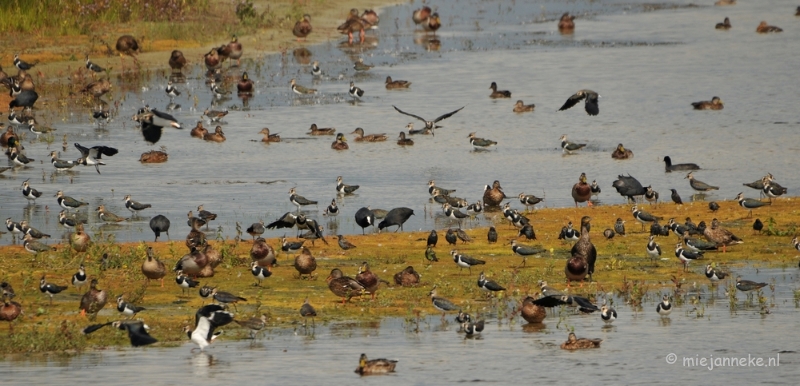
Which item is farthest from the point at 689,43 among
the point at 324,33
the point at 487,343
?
the point at 487,343

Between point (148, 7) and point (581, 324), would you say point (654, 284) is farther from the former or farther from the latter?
point (148, 7)

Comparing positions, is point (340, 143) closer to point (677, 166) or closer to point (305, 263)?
point (677, 166)

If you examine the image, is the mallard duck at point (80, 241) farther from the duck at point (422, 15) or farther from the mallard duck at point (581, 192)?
the duck at point (422, 15)

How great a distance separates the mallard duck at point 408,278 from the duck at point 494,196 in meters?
8.33

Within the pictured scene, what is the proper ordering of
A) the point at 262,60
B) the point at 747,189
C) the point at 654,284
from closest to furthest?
the point at 654,284 < the point at 747,189 < the point at 262,60

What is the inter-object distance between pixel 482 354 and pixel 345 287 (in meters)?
3.12

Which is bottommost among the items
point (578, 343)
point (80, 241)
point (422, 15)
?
point (578, 343)

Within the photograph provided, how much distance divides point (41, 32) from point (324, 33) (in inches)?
607

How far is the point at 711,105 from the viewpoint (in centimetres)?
4456

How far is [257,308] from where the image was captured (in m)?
20.1

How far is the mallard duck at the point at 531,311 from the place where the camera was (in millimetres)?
19422

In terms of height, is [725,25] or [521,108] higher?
[725,25]

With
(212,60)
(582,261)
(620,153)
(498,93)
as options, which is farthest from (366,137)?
(582,261)

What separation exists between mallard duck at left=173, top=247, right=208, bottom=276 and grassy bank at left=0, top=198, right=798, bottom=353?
0.24 meters
